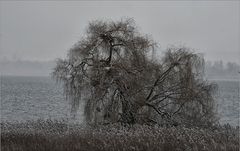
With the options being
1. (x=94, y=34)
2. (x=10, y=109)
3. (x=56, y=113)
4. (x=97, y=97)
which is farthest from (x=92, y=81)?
(x=10, y=109)

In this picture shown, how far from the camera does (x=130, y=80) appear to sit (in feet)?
66.3

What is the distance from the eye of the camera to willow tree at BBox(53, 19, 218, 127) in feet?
66.3

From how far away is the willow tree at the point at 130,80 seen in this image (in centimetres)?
2022

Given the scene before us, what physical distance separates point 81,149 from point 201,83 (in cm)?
1116

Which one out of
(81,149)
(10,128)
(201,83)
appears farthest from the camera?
(201,83)

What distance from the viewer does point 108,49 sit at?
20.9 meters

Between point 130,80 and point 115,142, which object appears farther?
point 130,80

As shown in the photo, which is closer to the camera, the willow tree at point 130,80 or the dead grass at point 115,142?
the dead grass at point 115,142

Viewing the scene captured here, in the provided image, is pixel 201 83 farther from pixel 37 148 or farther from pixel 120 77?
pixel 37 148

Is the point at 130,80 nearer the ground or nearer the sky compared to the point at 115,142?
nearer the sky

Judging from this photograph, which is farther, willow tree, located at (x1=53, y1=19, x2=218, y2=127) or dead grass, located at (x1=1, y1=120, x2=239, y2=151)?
willow tree, located at (x1=53, y1=19, x2=218, y2=127)

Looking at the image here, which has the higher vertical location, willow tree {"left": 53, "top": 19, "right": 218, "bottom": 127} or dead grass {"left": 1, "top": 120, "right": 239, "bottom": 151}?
willow tree {"left": 53, "top": 19, "right": 218, "bottom": 127}

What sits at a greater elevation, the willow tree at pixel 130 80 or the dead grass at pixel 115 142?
the willow tree at pixel 130 80

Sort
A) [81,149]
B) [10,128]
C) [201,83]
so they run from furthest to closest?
[201,83] → [10,128] → [81,149]
